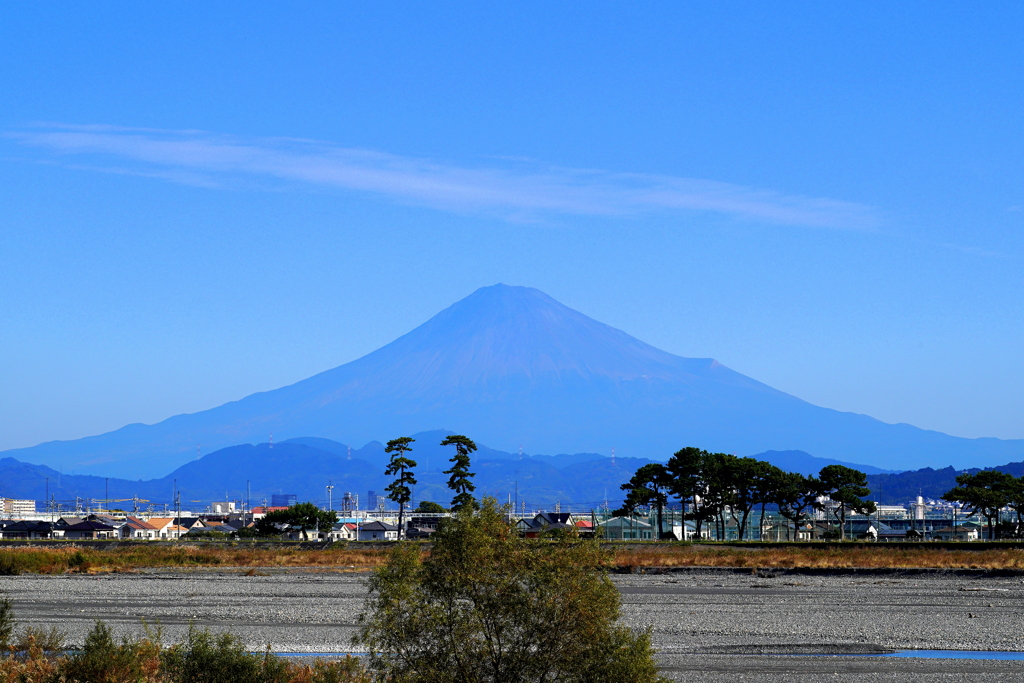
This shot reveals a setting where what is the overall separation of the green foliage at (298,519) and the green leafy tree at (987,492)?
73.5 m

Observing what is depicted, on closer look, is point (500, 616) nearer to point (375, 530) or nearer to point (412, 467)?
point (412, 467)

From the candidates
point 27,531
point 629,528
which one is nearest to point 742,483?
point 629,528

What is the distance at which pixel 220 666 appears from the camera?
16.0 meters

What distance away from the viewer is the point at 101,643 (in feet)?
52.4

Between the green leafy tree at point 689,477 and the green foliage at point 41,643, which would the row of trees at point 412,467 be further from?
the green foliage at point 41,643

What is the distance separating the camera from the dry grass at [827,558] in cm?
5788

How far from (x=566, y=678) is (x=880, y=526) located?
355 ft

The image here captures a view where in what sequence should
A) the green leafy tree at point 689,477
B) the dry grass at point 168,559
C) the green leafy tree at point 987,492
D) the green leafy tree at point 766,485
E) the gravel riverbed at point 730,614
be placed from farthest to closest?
1. the green leafy tree at point 766,485
2. the green leafy tree at point 689,477
3. the green leafy tree at point 987,492
4. the dry grass at point 168,559
5. the gravel riverbed at point 730,614

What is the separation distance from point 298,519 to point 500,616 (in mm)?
124371

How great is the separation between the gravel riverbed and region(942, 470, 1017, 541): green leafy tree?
36981 millimetres

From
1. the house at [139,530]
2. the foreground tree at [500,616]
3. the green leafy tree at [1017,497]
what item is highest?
the green leafy tree at [1017,497]

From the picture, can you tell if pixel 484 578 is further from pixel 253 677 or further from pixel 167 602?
pixel 167 602

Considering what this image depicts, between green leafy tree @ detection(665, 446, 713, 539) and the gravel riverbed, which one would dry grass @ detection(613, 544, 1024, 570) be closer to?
the gravel riverbed

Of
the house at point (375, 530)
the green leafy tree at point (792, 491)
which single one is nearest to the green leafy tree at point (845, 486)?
the green leafy tree at point (792, 491)
